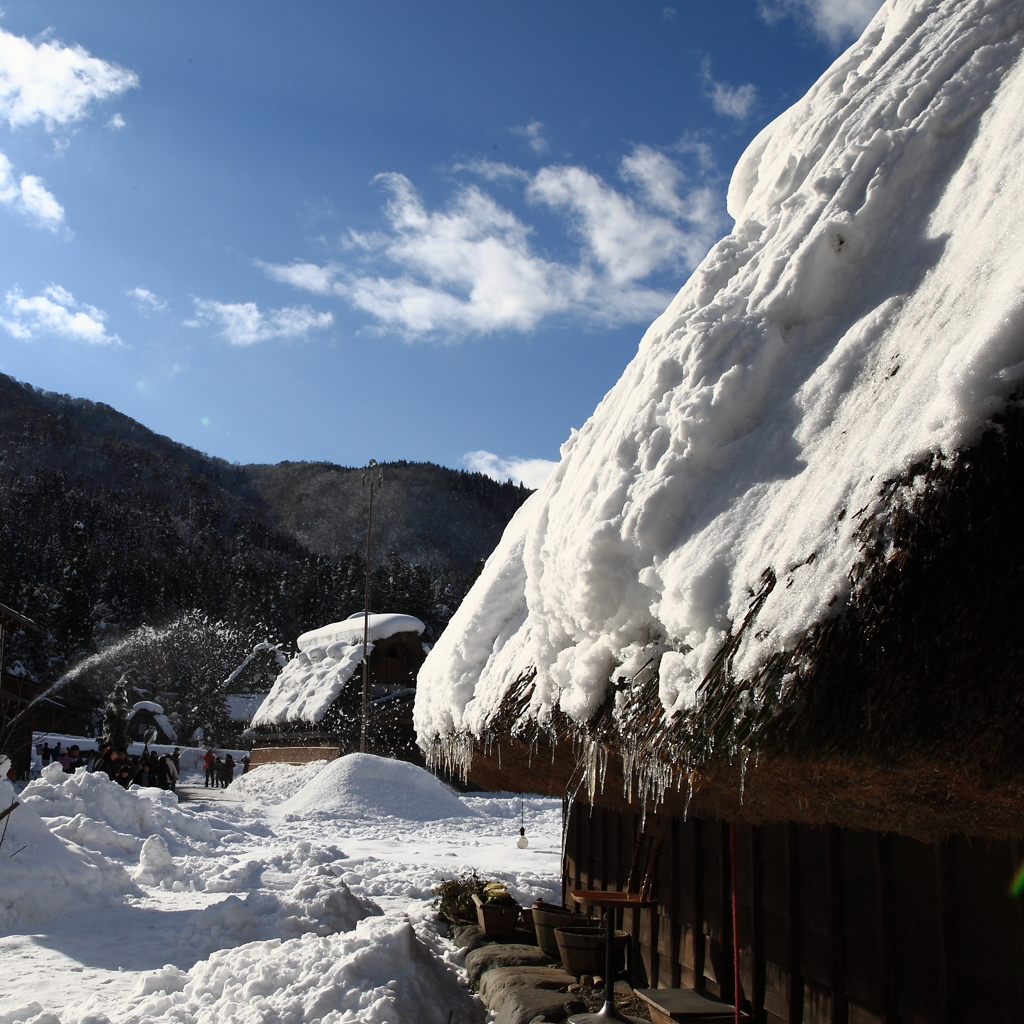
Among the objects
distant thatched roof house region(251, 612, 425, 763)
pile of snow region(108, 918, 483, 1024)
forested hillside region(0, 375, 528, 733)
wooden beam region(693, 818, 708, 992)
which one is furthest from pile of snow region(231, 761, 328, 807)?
wooden beam region(693, 818, 708, 992)

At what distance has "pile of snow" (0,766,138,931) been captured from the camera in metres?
8.47

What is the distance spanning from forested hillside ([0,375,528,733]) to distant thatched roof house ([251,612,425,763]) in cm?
1286

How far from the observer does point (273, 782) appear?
25.9 metres

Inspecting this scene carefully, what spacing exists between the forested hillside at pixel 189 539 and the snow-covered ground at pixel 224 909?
30.3 m

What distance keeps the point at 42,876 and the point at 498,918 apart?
522cm

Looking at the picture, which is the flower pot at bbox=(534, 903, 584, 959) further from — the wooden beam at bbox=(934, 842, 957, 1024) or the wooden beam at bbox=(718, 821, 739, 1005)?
the wooden beam at bbox=(934, 842, 957, 1024)

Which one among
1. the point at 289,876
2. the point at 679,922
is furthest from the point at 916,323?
the point at 289,876

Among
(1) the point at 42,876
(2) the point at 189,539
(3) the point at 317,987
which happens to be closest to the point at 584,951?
(3) the point at 317,987

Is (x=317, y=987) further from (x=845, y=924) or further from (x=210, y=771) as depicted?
(x=210, y=771)

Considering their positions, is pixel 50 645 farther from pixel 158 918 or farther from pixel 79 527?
pixel 158 918

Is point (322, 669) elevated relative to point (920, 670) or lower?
elevated

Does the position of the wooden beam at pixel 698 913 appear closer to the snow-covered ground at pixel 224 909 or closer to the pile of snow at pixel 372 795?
the snow-covered ground at pixel 224 909

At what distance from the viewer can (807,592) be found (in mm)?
2475

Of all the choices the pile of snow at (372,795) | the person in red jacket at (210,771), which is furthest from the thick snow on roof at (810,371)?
the person in red jacket at (210,771)
